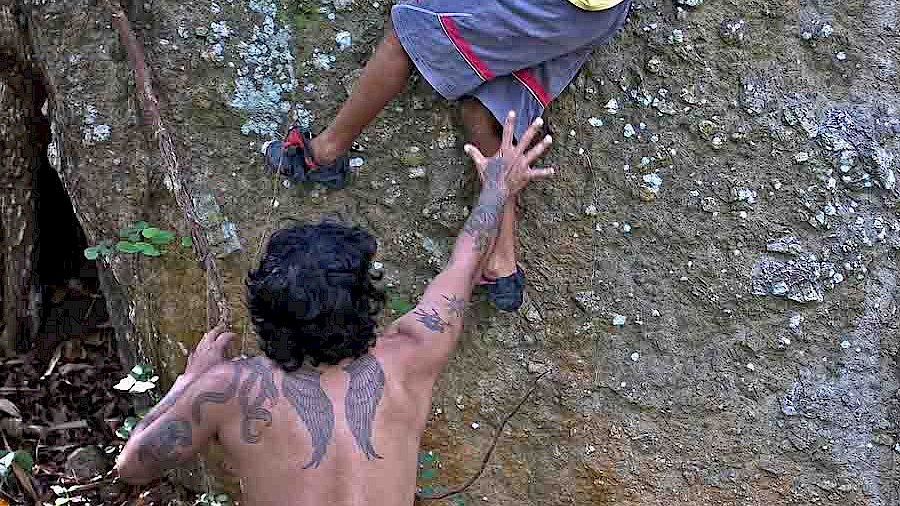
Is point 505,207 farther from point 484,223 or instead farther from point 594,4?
point 594,4

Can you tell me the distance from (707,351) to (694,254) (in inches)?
9.8

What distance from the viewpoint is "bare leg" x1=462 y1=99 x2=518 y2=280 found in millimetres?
2301

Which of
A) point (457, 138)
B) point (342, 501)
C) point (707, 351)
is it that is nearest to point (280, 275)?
point (342, 501)

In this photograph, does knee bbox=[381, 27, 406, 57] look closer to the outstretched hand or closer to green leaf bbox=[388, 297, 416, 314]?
the outstretched hand

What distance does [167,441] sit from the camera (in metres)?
1.95

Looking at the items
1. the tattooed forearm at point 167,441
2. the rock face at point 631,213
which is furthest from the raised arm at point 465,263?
the tattooed forearm at point 167,441

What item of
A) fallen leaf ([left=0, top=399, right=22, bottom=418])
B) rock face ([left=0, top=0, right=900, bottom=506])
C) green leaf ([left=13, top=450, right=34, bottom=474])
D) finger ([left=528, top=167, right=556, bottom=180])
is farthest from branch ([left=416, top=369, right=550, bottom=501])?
fallen leaf ([left=0, top=399, right=22, bottom=418])

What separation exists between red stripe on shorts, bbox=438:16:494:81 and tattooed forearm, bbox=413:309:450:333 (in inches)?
20.7

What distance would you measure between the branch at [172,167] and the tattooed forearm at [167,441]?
0.50m

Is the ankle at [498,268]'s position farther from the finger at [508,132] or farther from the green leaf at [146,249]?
the green leaf at [146,249]

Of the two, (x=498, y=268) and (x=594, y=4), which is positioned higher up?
(x=594, y=4)

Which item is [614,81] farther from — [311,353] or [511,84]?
[311,353]

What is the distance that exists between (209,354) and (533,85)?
0.90m

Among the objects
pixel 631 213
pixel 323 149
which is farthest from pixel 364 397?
pixel 631 213
